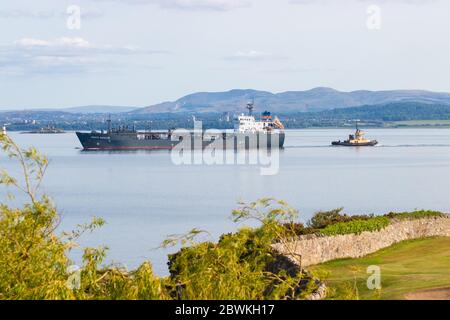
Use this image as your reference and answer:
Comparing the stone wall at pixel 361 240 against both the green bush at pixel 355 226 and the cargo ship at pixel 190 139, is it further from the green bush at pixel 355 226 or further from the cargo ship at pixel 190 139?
the cargo ship at pixel 190 139

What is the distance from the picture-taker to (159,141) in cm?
14288

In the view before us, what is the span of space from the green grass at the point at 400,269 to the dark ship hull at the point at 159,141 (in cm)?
11125

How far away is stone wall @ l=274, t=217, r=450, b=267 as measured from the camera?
2541cm

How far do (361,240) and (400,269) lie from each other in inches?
139

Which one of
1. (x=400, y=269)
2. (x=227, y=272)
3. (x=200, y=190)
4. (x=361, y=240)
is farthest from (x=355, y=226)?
(x=200, y=190)

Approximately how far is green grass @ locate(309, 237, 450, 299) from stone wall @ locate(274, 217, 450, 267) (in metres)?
0.25

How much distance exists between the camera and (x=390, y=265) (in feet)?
82.7

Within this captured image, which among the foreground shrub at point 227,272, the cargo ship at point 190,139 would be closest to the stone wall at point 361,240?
the foreground shrub at point 227,272

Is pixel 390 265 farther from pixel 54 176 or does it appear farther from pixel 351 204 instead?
pixel 54 176

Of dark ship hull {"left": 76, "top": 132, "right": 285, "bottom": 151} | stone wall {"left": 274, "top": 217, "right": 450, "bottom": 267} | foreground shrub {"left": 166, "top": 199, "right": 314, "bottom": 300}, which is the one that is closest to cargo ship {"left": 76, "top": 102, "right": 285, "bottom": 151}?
dark ship hull {"left": 76, "top": 132, "right": 285, "bottom": 151}

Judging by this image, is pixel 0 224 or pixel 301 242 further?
pixel 301 242

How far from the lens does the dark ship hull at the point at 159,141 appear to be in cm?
14050
